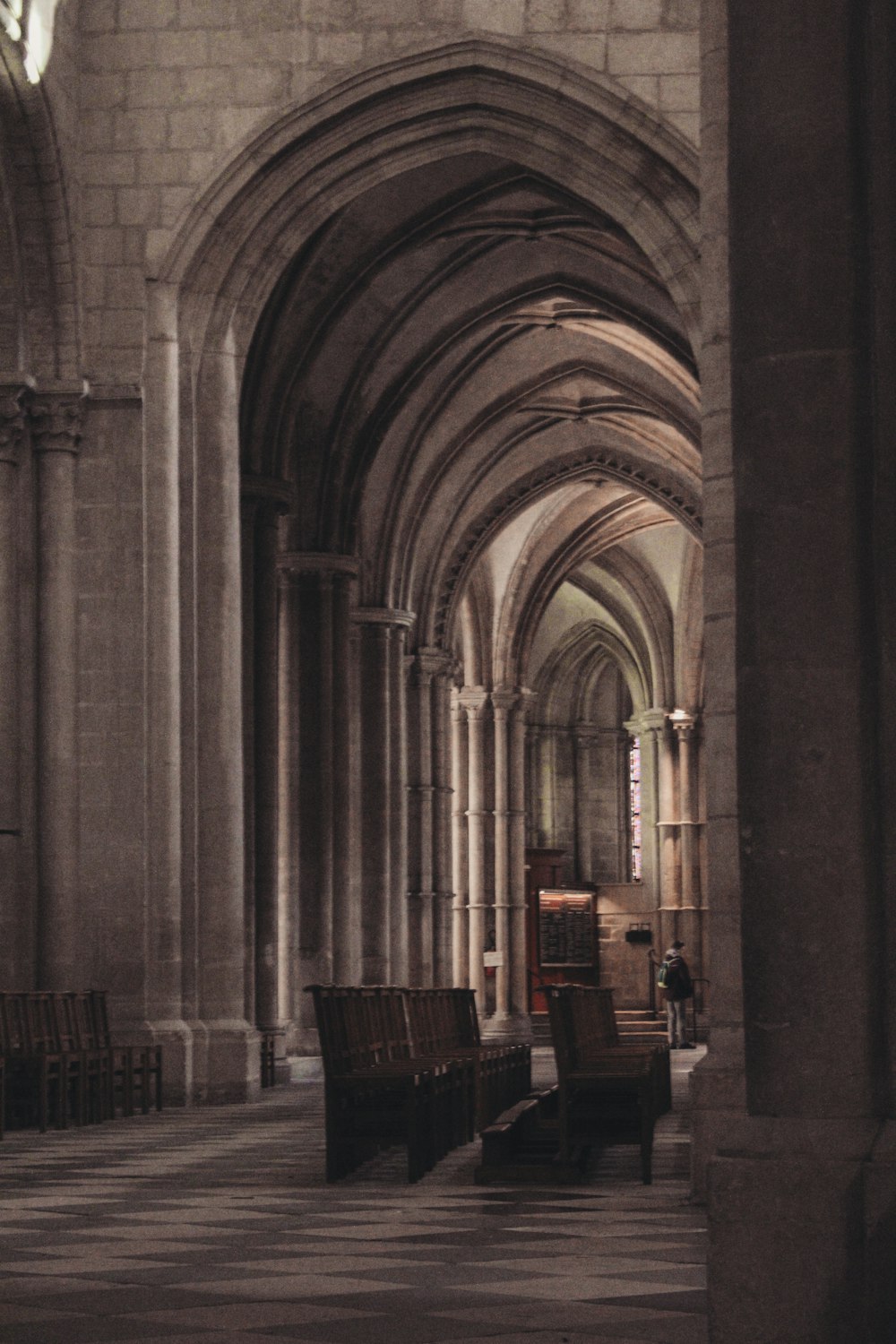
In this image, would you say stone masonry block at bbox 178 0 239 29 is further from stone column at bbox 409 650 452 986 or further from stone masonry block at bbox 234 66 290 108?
Result: stone column at bbox 409 650 452 986

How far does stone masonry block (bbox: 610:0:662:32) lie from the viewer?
16828mm

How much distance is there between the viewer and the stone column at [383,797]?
27.1 meters

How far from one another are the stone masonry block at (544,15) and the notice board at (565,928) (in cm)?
2676

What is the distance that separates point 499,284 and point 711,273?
60.0 feet

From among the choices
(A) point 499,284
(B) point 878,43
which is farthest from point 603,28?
(B) point 878,43

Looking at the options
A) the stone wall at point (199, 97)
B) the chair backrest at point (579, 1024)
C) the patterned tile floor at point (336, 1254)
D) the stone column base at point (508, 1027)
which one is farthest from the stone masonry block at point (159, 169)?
the stone column base at point (508, 1027)

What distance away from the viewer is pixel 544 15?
17.0m

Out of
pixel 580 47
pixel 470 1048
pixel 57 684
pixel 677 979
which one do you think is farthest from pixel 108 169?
pixel 677 979

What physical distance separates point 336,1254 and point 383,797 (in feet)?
67.9

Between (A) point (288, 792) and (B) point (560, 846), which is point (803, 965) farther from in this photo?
(B) point (560, 846)

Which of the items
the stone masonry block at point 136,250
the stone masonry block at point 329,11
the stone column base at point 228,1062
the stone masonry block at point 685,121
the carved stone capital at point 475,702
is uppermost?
the stone masonry block at point 329,11

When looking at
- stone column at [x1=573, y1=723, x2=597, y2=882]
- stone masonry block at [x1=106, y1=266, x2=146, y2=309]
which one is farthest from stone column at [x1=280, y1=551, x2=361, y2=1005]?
stone column at [x1=573, y1=723, x2=597, y2=882]

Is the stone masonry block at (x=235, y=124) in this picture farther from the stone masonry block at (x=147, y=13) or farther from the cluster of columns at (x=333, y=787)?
the cluster of columns at (x=333, y=787)

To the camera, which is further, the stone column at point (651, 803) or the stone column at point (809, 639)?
the stone column at point (651, 803)
